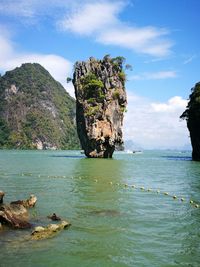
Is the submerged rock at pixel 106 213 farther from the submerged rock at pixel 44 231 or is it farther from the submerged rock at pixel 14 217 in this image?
the submerged rock at pixel 14 217

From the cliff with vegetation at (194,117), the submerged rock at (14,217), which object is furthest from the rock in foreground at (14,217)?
the cliff with vegetation at (194,117)

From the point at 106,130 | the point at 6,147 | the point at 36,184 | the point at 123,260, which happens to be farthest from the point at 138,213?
the point at 6,147

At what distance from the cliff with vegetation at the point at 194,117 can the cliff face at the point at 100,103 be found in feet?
49.1

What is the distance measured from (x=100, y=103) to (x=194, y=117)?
20.4 meters

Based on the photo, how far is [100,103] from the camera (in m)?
78.7

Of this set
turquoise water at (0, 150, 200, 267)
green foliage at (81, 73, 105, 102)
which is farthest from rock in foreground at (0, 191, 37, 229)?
green foliage at (81, 73, 105, 102)

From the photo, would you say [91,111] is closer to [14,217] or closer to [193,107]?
[193,107]

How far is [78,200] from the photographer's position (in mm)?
21906

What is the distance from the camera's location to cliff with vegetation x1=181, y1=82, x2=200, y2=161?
230ft

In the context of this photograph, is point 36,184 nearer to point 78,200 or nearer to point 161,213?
point 78,200

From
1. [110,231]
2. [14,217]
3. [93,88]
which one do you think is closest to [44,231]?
[14,217]

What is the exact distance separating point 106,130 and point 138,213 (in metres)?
58.2

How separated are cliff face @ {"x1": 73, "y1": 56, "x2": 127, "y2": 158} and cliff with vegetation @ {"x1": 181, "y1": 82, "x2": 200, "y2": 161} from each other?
1497 cm

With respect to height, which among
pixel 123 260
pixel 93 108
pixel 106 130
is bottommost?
pixel 123 260
